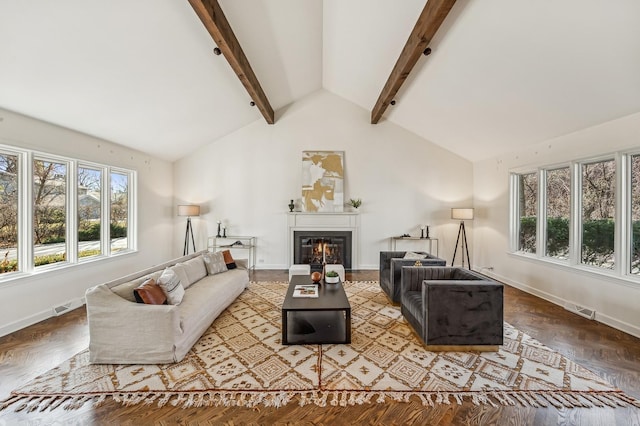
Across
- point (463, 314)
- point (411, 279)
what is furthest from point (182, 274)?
point (463, 314)

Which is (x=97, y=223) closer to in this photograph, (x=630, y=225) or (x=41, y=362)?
(x=41, y=362)

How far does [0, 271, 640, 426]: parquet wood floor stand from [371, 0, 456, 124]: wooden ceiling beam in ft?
11.6

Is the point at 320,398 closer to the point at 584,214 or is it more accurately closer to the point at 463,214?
the point at 584,214

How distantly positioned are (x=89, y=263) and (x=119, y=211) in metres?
1.26

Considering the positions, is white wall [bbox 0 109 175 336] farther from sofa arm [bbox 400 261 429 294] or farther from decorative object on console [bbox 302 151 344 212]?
sofa arm [bbox 400 261 429 294]

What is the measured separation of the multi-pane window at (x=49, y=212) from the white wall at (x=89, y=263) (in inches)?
9.4

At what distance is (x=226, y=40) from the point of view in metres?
3.30

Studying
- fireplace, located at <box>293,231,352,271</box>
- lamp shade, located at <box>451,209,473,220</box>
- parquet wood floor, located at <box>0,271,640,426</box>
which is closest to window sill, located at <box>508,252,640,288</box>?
parquet wood floor, located at <box>0,271,640,426</box>

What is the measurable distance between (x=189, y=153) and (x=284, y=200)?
2.55 metres

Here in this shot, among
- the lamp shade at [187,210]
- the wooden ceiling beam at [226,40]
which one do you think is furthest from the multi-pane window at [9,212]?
the wooden ceiling beam at [226,40]

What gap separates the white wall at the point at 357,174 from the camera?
6453 millimetres

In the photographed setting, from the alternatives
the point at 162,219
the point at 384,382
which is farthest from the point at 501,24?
the point at 162,219

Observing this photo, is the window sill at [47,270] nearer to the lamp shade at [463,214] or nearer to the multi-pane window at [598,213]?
the lamp shade at [463,214]

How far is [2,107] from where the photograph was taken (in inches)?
125
